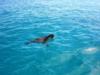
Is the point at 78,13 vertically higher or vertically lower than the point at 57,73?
higher

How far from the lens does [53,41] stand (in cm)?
1070

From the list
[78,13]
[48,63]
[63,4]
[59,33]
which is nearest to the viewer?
[48,63]

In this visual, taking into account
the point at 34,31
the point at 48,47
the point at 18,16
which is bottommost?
the point at 48,47

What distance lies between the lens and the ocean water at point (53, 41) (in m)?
8.50

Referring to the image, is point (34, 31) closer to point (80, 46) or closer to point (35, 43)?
point (35, 43)

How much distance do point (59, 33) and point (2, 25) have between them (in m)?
4.08

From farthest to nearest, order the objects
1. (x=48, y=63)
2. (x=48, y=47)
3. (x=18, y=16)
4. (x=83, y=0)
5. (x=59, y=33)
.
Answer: (x=83, y=0), (x=18, y=16), (x=59, y=33), (x=48, y=47), (x=48, y=63)

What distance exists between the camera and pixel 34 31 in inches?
472

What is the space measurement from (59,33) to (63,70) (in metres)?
3.83

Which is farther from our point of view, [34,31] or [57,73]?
[34,31]

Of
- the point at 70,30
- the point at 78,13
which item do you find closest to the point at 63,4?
the point at 78,13

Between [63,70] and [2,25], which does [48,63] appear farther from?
[2,25]

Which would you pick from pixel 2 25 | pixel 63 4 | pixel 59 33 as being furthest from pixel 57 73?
pixel 63 4

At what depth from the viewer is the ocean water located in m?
8.50
